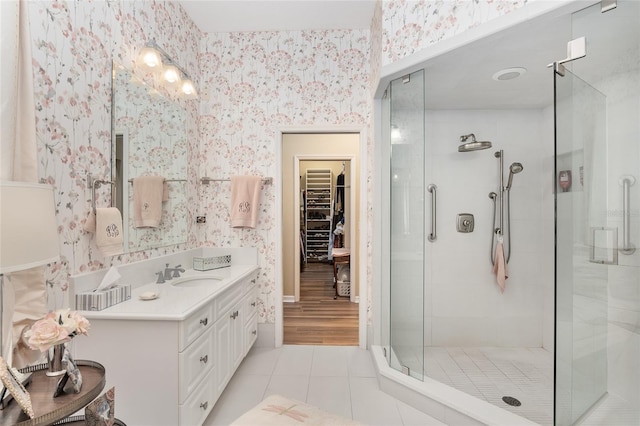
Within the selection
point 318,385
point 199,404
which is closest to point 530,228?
point 318,385

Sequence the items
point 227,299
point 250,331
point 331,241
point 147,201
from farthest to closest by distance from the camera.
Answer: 1. point 331,241
2. point 250,331
3. point 147,201
4. point 227,299

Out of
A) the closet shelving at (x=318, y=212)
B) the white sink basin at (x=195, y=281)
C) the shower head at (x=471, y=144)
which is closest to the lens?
the white sink basin at (x=195, y=281)

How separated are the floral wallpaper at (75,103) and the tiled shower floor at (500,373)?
2.13 meters

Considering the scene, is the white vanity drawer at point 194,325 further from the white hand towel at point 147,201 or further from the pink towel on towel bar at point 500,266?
the pink towel on towel bar at point 500,266

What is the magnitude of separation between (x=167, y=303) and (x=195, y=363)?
35 cm

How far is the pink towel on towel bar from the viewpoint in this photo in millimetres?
2848

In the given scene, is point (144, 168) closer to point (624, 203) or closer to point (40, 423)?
point (40, 423)

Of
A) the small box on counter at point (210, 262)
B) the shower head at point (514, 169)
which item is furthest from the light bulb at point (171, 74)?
the shower head at point (514, 169)

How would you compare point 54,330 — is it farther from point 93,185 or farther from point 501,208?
point 501,208

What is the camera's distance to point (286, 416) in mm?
1907

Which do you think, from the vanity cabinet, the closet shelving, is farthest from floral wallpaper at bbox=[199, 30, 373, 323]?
the closet shelving

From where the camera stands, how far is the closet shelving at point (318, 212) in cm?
656

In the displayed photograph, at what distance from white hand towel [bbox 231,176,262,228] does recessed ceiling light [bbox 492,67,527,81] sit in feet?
6.68

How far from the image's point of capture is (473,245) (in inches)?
117
